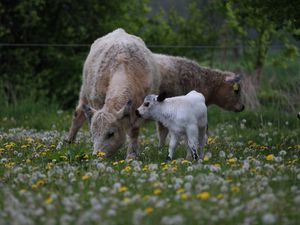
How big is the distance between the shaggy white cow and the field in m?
0.40

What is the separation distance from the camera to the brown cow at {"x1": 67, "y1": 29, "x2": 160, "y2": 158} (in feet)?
31.4

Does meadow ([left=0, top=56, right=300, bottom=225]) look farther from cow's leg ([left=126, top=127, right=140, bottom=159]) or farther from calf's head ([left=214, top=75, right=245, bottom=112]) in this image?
calf's head ([left=214, top=75, right=245, bottom=112])

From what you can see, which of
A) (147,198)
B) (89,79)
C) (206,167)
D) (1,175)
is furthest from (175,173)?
(89,79)

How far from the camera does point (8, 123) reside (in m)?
15.4

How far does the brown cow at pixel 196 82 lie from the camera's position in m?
12.5

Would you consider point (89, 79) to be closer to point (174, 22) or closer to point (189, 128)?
point (189, 128)

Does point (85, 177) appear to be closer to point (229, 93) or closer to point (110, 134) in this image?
point (110, 134)

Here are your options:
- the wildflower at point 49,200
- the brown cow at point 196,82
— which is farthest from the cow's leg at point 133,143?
the wildflower at point 49,200

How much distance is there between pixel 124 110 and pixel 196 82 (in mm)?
3828

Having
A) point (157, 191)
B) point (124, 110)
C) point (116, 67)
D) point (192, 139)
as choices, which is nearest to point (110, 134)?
point (124, 110)

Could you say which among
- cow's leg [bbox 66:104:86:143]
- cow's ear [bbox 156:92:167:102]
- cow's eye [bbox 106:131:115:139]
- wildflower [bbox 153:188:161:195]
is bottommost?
cow's leg [bbox 66:104:86:143]

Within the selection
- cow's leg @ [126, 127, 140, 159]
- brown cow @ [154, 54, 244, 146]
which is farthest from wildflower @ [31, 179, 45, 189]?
brown cow @ [154, 54, 244, 146]

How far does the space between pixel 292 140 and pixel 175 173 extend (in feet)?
14.4

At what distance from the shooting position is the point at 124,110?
960 cm
